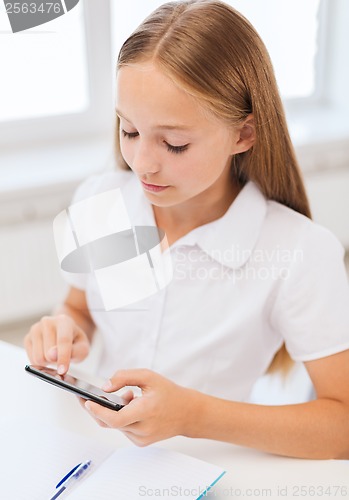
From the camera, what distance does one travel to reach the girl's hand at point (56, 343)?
35.8 inches

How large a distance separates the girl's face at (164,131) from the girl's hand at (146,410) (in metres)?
0.24

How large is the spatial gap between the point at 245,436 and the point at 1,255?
1122 mm

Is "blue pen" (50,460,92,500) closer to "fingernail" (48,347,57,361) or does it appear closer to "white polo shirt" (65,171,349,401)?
"fingernail" (48,347,57,361)

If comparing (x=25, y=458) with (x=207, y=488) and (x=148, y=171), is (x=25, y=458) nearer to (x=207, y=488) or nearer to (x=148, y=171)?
(x=207, y=488)

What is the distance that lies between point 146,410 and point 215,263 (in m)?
0.30

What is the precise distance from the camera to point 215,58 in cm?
78

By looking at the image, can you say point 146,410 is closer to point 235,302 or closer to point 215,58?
point 235,302

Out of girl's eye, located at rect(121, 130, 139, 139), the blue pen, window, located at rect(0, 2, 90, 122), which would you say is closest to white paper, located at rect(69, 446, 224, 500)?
the blue pen

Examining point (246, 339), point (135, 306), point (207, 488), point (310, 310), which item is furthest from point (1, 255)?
point (207, 488)

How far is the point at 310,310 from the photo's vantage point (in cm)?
93

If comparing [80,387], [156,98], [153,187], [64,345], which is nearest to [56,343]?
[64,345]

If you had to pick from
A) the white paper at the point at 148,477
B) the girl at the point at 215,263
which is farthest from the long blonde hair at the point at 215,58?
the white paper at the point at 148,477

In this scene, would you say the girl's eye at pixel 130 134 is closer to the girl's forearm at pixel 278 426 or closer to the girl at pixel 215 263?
the girl at pixel 215 263

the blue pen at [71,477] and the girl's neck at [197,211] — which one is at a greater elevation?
the girl's neck at [197,211]
